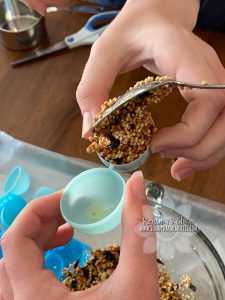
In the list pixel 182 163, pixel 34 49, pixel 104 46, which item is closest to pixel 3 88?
pixel 34 49

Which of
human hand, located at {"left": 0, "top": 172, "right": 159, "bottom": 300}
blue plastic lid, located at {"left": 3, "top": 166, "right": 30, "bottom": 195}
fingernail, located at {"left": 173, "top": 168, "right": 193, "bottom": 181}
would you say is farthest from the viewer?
blue plastic lid, located at {"left": 3, "top": 166, "right": 30, "bottom": 195}

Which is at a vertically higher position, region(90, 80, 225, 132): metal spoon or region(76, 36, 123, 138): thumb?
region(90, 80, 225, 132): metal spoon

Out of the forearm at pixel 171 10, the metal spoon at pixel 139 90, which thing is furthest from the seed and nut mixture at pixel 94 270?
the forearm at pixel 171 10

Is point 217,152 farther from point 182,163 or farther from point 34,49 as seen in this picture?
point 34,49

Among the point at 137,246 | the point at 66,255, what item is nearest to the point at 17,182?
the point at 66,255

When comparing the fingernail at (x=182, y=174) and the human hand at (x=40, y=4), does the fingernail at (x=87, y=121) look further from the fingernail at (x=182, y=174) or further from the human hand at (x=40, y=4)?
the human hand at (x=40, y=4)

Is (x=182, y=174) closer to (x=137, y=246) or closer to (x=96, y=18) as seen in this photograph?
(x=137, y=246)

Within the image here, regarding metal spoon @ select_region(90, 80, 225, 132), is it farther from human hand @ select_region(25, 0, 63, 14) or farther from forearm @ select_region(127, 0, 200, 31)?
human hand @ select_region(25, 0, 63, 14)

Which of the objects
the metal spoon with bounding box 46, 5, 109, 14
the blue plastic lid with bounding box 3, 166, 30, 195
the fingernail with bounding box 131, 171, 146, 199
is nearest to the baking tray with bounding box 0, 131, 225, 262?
the blue plastic lid with bounding box 3, 166, 30, 195
